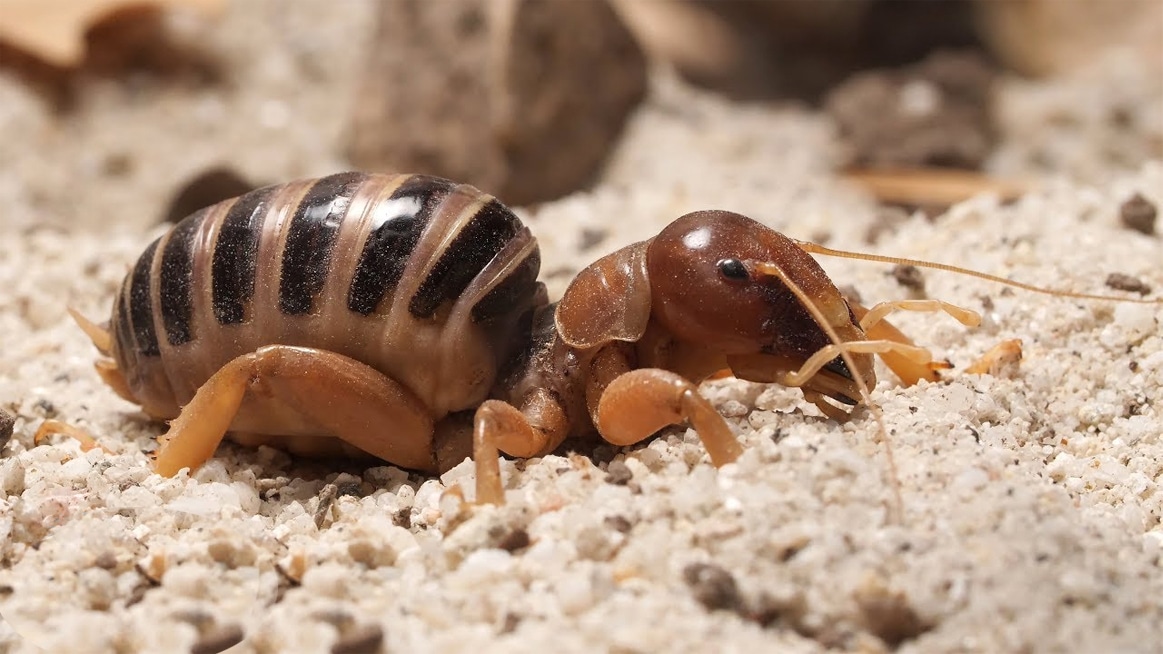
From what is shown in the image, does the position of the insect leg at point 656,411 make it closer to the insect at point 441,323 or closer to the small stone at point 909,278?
the insect at point 441,323

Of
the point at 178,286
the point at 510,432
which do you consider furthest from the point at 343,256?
the point at 510,432

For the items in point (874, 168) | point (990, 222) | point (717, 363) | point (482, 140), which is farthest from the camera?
point (874, 168)

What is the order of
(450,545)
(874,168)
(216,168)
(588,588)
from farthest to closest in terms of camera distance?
(874,168) → (216,168) → (450,545) → (588,588)

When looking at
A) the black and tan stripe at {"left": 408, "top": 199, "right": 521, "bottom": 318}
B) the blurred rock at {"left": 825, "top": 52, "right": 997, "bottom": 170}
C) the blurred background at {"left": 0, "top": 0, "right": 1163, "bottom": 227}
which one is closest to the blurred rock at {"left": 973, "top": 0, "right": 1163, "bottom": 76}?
the blurred background at {"left": 0, "top": 0, "right": 1163, "bottom": 227}

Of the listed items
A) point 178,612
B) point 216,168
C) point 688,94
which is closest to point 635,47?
point 688,94

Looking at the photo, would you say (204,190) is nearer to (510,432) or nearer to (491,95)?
(491,95)

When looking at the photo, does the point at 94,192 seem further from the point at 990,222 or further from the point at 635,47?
the point at 990,222

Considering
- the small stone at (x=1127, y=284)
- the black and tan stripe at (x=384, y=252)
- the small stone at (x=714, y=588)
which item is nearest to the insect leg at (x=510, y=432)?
the black and tan stripe at (x=384, y=252)
